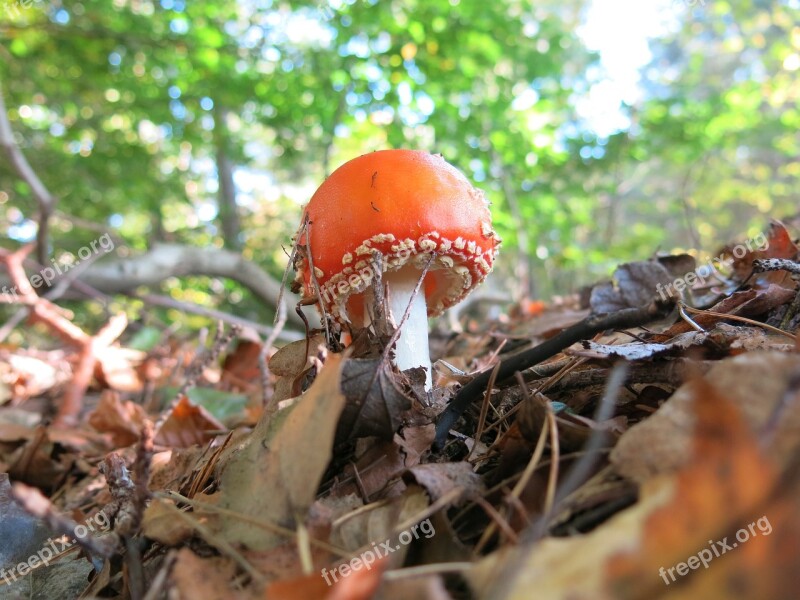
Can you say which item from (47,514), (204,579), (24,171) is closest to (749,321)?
(204,579)

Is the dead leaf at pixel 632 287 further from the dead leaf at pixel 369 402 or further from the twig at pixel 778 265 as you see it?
the dead leaf at pixel 369 402

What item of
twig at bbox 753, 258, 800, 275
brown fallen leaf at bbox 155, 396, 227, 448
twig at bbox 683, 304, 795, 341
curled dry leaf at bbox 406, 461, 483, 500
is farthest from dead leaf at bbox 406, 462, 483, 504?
brown fallen leaf at bbox 155, 396, 227, 448

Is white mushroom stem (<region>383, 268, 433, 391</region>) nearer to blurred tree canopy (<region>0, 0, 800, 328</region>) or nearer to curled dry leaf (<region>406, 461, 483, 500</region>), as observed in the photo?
curled dry leaf (<region>406, 461, 483, 500</region>)

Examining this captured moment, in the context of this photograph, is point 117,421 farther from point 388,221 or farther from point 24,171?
point 24,171

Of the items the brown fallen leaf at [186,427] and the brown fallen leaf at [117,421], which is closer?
the brown fallen leaf at [186,427]

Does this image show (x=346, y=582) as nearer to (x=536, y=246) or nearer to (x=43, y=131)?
(x=536, y=246)

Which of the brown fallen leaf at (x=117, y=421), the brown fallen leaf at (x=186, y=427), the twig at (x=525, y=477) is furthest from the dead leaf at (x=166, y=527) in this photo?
the brown fallen leaf at (x=117, y=421)
